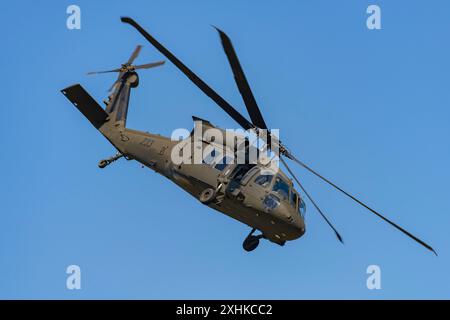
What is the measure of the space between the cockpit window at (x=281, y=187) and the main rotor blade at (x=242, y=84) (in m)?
2.23

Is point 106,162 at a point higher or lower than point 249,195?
higher

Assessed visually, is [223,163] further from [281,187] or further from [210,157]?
[281,187]

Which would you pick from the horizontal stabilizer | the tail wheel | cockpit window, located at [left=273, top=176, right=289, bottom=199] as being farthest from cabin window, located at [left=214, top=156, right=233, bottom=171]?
the horizontal stabilizer

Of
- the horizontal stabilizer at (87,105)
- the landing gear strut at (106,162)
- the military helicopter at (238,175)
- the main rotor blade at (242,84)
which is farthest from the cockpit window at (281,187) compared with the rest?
the horizontal stabilizer at (87,105)

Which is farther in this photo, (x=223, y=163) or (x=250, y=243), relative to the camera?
(x=250, y=243)

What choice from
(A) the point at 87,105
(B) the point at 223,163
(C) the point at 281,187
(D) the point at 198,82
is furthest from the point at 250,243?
(A) the point at 87,105

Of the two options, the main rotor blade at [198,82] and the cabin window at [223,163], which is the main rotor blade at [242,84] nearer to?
the main rotor blade at [198,82]

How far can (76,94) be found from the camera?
27.5 meters

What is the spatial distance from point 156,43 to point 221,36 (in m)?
3.03

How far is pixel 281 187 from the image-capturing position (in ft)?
72.3

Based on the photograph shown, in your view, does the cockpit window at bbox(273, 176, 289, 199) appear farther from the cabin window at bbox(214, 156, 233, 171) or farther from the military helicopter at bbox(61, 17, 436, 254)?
the cabin window at bbox(214, 156, 233, 171)

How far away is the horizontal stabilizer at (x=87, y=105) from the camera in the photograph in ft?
90.1

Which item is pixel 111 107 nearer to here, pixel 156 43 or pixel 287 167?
pixel 156 43

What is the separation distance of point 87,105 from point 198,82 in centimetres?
910
